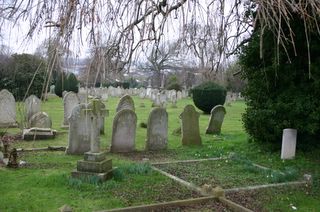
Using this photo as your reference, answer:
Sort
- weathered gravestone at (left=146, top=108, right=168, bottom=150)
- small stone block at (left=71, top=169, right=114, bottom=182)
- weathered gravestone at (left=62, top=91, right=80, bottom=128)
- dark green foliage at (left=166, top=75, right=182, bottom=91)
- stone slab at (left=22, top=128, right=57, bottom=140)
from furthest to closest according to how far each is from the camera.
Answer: dark green foliage at (left=166, top=75, right=182, bottom=91)
weathered gravestone at (left=62, top=91, right=80, bottom=128)
stone slab at (left=22, top=128, right=57, bottom=140)
weathered gravestone at (left=146, top=108, right=168, bottom=150)
small stone block at (left=71, top=169, right=114, bottom=182)

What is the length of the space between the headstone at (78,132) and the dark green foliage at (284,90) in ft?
14.0

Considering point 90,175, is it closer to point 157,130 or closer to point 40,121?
point 157,130

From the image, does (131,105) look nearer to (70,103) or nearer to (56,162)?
(70,103)

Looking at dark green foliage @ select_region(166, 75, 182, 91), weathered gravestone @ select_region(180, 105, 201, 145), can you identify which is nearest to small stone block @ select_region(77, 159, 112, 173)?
weathered gravestone @ select_region(180, 105, 201, 145)

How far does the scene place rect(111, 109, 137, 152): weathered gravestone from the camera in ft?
34.8

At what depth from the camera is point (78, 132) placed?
1006 cm

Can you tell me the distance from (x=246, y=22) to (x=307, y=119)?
18.0 ft

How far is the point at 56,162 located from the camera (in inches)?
359

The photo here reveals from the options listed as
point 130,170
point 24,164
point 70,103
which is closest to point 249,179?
point 130,170

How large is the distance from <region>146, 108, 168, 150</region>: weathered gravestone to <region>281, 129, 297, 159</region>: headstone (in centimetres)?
329

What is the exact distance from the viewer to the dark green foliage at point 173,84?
1796 inches

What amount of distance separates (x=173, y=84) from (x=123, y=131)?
35101 mm

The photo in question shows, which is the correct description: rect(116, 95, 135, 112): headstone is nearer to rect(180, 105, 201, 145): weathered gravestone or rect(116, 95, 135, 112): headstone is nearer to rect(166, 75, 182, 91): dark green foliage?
rect(180, 105, 201, 145): weathered gravestone

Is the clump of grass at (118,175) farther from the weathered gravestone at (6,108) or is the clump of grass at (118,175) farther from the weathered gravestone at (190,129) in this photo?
the weathered gravestone at (6,108)
